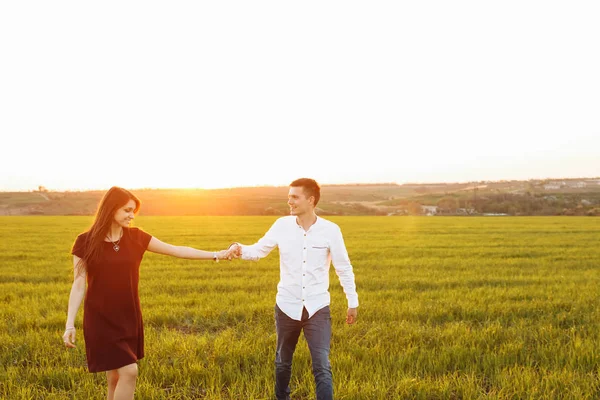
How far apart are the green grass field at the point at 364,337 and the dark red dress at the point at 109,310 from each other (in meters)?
1.47

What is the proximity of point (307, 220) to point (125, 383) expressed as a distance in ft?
6.82

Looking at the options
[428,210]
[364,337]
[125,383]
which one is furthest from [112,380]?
[428,210]

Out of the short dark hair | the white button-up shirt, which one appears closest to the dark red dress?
the white button-up shirt

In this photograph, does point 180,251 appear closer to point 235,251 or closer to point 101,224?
point 235,251

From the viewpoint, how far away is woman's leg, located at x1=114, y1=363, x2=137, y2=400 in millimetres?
4052

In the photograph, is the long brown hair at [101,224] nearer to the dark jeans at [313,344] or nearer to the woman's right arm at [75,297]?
the woman's right arm at [75,297]

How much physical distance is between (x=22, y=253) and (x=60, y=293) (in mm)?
10813

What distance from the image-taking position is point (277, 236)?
4785mm

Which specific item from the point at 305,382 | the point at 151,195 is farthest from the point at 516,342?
the point at 151,195

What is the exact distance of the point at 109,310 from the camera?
4.10 meters

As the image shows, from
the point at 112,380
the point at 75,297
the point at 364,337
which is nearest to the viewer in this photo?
the point at 75,297

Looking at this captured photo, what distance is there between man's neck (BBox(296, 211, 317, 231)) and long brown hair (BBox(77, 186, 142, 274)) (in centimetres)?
156

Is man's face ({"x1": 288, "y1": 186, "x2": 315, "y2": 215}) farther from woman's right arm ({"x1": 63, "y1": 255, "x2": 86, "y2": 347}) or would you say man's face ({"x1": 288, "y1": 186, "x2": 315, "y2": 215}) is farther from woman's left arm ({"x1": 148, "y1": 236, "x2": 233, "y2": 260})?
woman's right arm ({"x1": 63, "y1": 255, "x2": 86, "y2": 347})

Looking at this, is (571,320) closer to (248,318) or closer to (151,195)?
(248,318)
